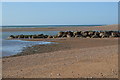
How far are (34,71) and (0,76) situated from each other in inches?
49.0

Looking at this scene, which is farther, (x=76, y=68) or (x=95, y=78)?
(x=76, y=68)

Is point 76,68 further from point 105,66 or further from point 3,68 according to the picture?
point 3,68

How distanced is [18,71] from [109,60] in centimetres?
391

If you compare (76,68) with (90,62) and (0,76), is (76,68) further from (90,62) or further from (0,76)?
(0,76)

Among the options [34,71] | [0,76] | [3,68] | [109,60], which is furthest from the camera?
[109,60]

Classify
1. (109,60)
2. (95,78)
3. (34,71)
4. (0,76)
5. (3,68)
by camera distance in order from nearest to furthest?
1. (95,78)
2. (0,76)
3. (34,71)
4. (3,68)
5. (109,60)

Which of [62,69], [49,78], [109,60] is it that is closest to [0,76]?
[49,78]

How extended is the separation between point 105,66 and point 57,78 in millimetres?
2341

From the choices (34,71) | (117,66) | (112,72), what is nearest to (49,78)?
(34,71)

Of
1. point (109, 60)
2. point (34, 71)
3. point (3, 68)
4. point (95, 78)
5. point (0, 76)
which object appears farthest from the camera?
point (109, 60)

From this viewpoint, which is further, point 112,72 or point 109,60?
point 109,60

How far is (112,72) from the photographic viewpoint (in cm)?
751

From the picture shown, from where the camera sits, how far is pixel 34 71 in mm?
7965

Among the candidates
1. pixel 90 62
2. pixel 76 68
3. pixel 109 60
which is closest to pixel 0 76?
pixel 76 68
